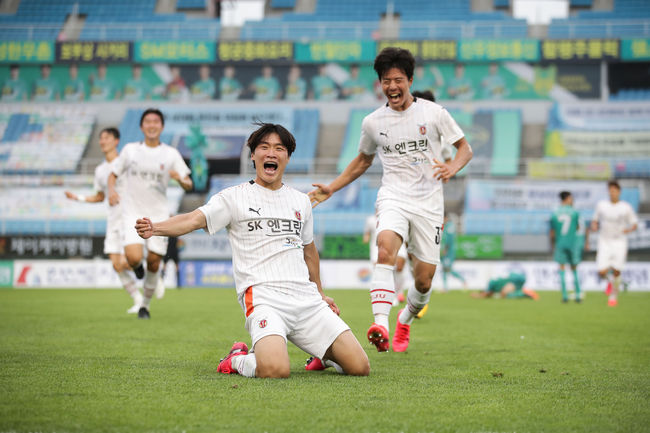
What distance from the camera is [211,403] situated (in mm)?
3986

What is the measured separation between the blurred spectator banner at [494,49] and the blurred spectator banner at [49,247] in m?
20.5

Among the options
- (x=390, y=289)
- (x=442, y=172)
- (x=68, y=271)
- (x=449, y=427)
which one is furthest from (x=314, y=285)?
(x=68, y=271)

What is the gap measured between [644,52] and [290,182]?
721 inches

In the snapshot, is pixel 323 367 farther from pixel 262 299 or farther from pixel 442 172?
pixel 442 172

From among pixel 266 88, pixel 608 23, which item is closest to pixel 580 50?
pixel 608 23

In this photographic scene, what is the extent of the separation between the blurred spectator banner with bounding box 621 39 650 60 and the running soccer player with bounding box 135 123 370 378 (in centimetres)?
3411

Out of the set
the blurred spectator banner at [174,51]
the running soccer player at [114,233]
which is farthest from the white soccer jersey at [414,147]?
the blurred spectator banner at [174,51]

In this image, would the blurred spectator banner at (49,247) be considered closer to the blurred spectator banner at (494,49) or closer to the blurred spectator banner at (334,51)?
the blurred spectator banner at (334,51)

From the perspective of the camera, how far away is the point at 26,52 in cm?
3844

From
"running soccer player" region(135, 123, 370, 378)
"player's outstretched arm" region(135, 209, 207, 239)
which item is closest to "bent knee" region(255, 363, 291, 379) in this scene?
"running soccer player" region(135, 123, 370, 378)

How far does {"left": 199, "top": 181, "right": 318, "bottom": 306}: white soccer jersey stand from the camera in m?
5.24

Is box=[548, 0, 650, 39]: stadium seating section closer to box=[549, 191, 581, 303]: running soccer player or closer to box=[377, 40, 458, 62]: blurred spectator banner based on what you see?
box=[377, 40, 458, 62]: blurred spectator banner

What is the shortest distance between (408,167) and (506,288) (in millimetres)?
12816

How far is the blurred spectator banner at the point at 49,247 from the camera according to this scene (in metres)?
23.9
